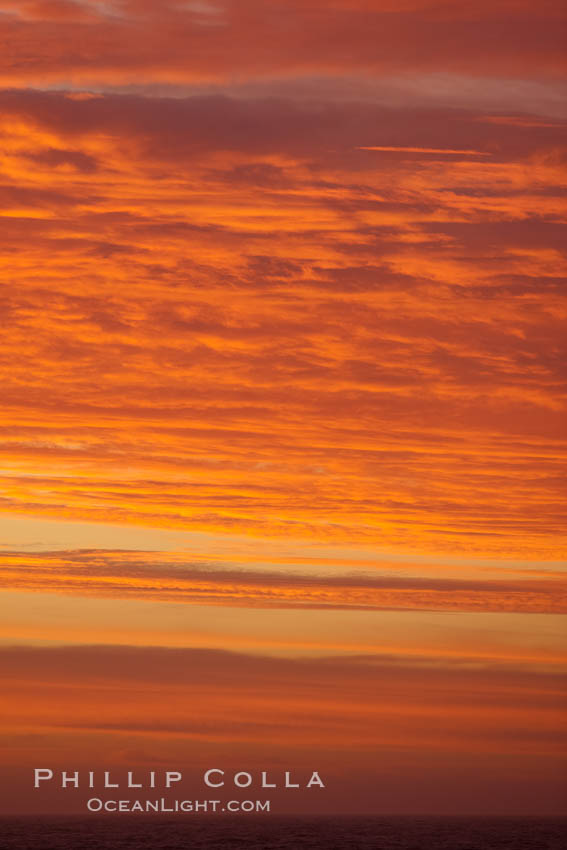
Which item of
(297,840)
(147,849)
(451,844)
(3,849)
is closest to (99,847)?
(147,849)

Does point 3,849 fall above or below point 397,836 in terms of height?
below

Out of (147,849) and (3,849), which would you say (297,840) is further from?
(3,849)

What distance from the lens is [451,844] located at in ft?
555

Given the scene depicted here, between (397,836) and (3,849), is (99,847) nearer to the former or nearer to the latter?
(3,849)

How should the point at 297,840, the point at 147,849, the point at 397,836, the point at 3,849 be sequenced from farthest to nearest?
the point at 397,836 < the point at 297,840 < the point at 147,849 < the point at 3,849

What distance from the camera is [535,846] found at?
161 metres

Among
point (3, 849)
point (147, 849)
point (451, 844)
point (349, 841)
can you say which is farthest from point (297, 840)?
point (3, 849)

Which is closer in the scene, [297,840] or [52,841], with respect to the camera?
[52,841]

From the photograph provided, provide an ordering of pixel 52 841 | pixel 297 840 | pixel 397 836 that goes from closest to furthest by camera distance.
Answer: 1. pixel 52 841
2. pixel 297 840
3. pixel 397 836

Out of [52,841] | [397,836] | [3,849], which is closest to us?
[3,849]

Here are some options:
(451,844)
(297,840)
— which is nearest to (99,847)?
(297,840)

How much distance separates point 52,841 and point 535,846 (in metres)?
64.4

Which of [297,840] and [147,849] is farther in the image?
[297,840]

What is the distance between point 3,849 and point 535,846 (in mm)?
70069
